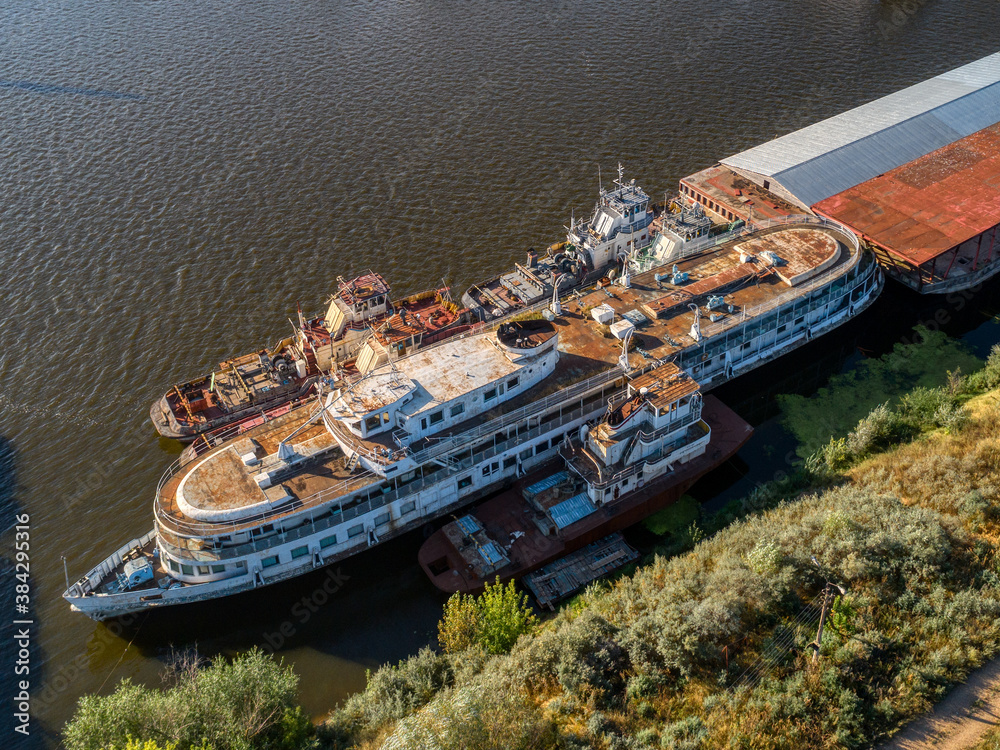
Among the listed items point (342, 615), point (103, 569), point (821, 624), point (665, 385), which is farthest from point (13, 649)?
point (821, 624)

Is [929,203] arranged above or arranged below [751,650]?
above

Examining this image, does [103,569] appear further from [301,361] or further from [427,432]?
[427,432]

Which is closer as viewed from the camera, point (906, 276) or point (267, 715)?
point (267, 715)

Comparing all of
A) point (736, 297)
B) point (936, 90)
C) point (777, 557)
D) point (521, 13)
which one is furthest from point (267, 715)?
point (521, 13)

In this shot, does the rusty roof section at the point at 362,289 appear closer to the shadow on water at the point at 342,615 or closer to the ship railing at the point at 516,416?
the ship railing at the point at 516,416

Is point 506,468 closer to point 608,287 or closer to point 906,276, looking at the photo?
point 608,287

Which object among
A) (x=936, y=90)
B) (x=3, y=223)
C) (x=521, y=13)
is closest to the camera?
(x=3, y=223)
